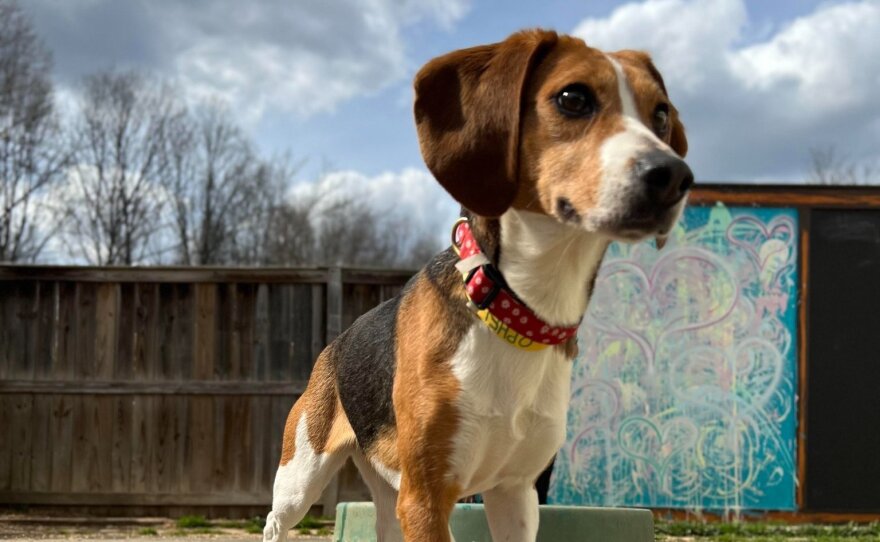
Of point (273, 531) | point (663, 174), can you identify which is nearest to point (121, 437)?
point (273, 531)

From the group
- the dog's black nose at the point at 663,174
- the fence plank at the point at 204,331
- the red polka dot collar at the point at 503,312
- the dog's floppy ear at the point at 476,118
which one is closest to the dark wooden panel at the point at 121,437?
the fence plank at the point at 204,331

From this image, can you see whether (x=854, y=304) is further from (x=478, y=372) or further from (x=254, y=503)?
(x=478, y=372)

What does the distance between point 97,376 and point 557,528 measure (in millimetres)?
6067

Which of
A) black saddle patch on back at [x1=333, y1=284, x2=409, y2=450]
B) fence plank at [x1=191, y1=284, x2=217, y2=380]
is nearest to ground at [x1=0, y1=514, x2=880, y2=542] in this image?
fence plank at [x1=191, y1=284, x2=217, y2=380]

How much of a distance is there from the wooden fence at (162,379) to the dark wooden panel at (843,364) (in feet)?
11.3

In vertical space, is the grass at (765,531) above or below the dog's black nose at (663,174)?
below

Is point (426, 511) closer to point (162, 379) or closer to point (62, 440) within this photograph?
point (162, 379)

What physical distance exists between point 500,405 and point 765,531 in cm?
581

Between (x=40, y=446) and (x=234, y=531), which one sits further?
(x=40, y=446)

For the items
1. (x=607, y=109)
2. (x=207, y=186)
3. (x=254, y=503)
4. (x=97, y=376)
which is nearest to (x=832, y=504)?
(x=254, y=503)

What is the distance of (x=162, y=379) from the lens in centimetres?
815

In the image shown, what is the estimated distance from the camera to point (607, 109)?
2051 millimetres

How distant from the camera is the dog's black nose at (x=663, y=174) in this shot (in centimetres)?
183

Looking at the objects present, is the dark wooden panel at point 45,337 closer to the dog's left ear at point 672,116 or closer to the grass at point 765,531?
the grass at point 765,531
